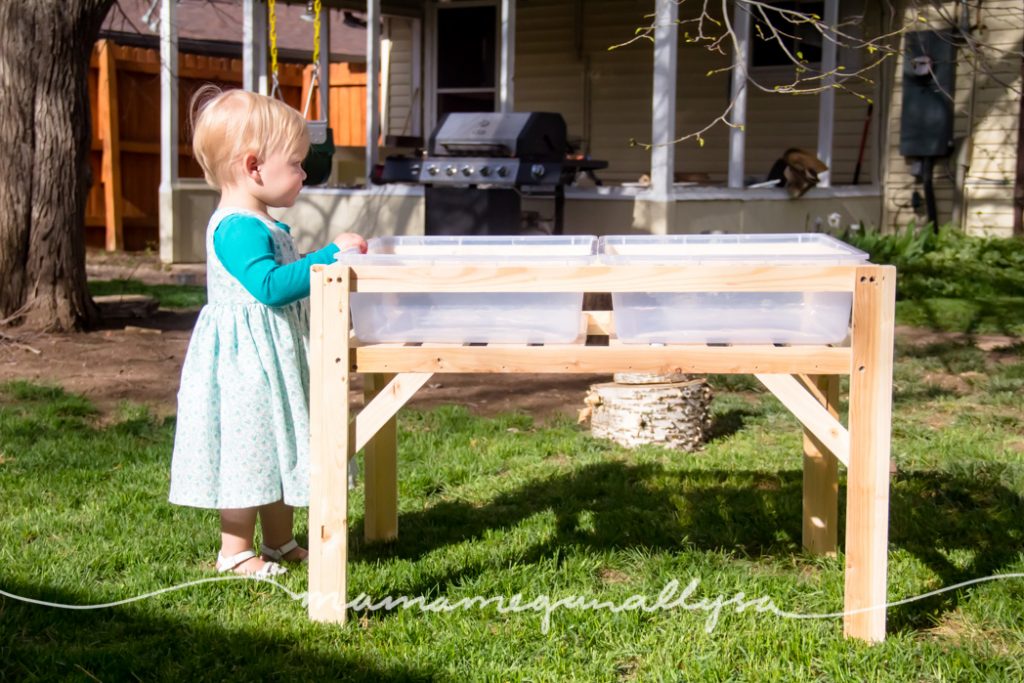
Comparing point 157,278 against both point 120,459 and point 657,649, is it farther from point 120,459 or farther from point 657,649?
point 657,649

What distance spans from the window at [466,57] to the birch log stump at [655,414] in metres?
9.83

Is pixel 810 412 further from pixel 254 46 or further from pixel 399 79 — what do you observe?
pixel 399 79

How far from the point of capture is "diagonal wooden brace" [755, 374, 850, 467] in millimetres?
3049

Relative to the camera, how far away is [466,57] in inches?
587

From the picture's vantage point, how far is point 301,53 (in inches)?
917

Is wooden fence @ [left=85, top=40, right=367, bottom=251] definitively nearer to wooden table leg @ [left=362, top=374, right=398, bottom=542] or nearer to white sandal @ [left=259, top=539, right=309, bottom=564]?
wooden table leg @ [left=362, top=374, right=398, bottom=542]

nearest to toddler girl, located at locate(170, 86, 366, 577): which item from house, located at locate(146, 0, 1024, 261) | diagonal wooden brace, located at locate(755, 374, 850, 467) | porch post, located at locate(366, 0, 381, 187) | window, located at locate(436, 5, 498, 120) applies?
diagonal wooden brace, located at locate(755, 374, 850, 467)

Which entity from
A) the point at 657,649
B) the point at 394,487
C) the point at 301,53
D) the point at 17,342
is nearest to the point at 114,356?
the point at 17,342

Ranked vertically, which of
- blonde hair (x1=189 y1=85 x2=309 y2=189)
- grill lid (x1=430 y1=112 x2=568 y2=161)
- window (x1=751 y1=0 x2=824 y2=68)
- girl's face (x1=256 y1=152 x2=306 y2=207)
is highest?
window (x1=751 y1=0 x2=824 y2=68)

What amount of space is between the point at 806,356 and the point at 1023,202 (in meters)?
10.3

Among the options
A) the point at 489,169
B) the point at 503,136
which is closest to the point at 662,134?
the point at 503,136

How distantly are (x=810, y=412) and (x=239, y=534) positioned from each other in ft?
5.56

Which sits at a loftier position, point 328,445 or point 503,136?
point 503,136

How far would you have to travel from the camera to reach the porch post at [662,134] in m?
10.4
